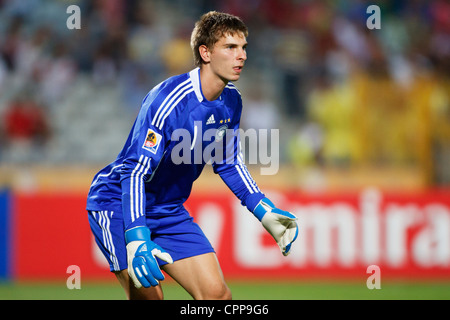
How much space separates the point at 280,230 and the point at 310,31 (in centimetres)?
853

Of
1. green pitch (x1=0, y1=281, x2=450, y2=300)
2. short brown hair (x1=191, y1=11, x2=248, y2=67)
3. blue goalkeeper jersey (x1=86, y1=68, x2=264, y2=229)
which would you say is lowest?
green pitch (x1=0, y1=281, x2=450, y2=300)

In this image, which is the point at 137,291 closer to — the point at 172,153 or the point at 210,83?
the point at 172,153

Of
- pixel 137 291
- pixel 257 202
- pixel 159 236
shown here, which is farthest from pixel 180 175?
pixel 137 291

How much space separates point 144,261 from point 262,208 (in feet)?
3.67

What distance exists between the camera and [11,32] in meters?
10.8

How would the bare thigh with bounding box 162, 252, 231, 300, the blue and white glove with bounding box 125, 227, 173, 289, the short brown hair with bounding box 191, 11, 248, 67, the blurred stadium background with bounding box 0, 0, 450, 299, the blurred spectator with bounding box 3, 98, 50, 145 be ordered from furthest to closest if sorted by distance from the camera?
the blurred spectator with bounding box 3, 98, 50, 145 < the blurred stadium background with bounding box 0, 0, 450, 299 < the short brown hair with bounding box 191, 11, 248, 67 < the bare thigh with bounding box 162, 252, 231, 300 < the blue and white glove with bounding box 125, 227, 173, 289

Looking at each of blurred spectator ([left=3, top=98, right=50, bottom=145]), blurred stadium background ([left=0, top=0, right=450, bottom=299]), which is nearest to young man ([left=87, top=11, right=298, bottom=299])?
blurred stadium background ([left=0, top=0, right=450, bottom=299])

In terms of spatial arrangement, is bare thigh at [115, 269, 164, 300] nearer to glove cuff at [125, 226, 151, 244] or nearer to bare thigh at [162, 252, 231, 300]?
bare thigh at [162, 252, 231, 300]

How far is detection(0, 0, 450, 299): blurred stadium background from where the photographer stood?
8.91m

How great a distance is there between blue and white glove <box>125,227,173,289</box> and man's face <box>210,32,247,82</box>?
121 cm

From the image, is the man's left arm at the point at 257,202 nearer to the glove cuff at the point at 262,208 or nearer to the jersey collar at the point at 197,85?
the glove cuff at the point at 262,208

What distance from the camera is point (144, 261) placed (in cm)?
378

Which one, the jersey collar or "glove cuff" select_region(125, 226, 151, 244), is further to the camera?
the jersey collar

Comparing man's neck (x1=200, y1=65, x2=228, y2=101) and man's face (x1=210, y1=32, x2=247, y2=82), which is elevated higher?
man's face (x1=210, y1=32, x2=247, y2=82)
